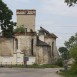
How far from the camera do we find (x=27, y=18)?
10431cm

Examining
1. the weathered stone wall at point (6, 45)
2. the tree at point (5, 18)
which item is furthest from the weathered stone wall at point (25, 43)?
the tree at point (5, 18)

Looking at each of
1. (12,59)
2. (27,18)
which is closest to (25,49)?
(12,59)

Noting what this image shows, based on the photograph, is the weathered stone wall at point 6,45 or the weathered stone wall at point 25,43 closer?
the weathered stone wall at point 6,45

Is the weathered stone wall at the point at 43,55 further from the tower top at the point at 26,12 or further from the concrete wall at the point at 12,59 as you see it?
the tower top at the point at 26,12

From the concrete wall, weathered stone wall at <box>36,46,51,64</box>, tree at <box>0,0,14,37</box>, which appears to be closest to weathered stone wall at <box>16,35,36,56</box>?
weathered stone wall at <box>36,46,51,64</box>

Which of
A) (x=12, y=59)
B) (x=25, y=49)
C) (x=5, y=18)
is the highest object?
(x=5, y=18)

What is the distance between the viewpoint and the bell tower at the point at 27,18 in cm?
10356

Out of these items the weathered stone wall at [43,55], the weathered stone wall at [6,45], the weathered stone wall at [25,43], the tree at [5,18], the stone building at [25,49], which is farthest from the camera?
the weathered stone wall at [43,55]

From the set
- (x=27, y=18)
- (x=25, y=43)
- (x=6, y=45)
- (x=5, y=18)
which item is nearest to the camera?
(x=5, y=18)

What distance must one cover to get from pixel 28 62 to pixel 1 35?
9021 mm

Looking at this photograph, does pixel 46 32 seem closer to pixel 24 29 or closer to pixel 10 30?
pixel 24 29

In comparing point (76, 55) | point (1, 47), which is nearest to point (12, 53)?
point (1, 47)

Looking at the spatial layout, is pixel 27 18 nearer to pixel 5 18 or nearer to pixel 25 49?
pixel 25 49

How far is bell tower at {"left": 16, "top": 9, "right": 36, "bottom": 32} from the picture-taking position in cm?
10356
